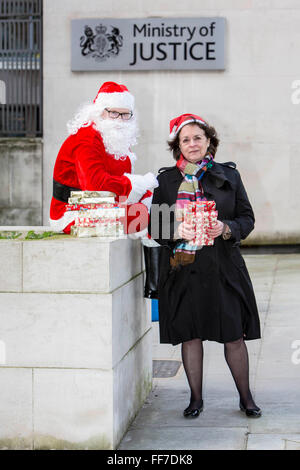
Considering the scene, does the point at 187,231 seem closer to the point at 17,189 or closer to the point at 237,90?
the point at 237,90

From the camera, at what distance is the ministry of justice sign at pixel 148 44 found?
1246 cm

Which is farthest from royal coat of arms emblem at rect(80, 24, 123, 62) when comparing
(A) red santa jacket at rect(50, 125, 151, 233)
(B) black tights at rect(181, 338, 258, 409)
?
(B) black tights at rect(181, 338, 258, 409)

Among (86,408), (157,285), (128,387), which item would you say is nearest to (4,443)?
(86,408)

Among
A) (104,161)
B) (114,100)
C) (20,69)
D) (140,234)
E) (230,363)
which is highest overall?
(20,69)

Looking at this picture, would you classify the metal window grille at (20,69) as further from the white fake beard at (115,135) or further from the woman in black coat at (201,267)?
the woman in black coat at (201,267)

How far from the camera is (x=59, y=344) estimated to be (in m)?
3.73

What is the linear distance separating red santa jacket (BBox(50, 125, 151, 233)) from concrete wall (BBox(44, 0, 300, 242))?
797cm

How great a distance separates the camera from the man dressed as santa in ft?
14.8

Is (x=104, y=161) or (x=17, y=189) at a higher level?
(x=17, y=189)

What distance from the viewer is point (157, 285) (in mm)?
4535

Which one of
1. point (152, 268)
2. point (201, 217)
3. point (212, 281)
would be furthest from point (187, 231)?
point (152, 268)

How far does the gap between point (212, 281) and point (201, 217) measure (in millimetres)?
461

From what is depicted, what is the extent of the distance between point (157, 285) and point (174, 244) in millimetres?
337

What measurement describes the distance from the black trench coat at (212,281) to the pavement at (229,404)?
1.67ft
